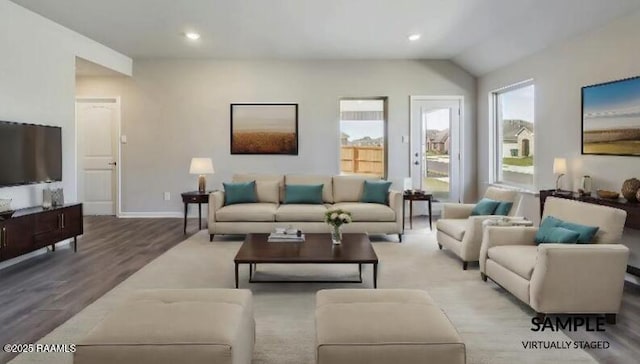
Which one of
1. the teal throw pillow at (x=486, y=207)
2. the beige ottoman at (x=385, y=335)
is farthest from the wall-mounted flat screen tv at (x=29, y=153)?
the teal throw pillow at (x=486, y=207)

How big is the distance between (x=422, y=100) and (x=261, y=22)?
3.42 meters

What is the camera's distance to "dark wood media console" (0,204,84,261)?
4.30 meters

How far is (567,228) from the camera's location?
3.56 metres

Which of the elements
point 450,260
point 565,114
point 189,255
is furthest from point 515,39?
point 189,255

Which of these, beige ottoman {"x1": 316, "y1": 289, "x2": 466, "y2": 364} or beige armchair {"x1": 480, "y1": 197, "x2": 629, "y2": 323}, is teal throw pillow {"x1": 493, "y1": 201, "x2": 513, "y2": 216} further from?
beige ottoman {"x1": 316, "y1": 289, "x2": 466, "y2": 364}

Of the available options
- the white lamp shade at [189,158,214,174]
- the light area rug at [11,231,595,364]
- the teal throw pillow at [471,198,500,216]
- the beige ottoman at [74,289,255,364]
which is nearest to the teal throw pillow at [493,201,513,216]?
the teal throw pillow at [471,198,500,216]

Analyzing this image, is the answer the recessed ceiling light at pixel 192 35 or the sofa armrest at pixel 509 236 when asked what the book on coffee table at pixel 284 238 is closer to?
the sofa armrest at pixel 509 236

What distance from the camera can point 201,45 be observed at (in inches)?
279

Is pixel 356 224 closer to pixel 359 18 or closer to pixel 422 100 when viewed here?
pixel 359 18

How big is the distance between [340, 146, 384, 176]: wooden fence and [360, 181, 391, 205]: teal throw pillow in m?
3.69

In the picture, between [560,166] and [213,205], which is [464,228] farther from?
[213,205]

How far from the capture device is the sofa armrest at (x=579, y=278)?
3.07m

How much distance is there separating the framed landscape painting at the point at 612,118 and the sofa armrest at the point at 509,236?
141cm

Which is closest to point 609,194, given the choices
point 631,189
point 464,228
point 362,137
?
point 631,189
